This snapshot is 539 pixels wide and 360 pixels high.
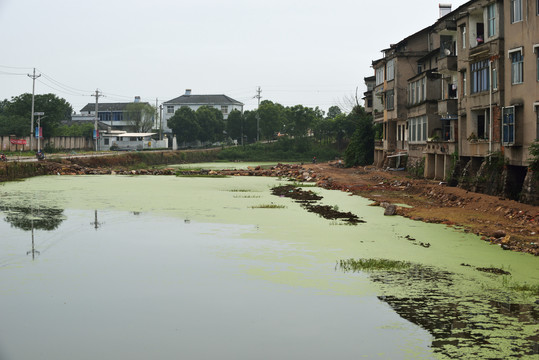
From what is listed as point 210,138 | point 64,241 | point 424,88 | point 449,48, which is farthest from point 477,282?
point 210,138

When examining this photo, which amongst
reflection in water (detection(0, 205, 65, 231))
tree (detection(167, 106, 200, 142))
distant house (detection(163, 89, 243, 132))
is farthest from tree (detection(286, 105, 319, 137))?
reflection in water (detection(0, 205, 65, 231))

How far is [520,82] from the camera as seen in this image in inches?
917

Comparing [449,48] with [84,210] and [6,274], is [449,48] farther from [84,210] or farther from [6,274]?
[6,274]

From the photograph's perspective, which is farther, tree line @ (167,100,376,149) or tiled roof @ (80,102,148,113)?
tiled roof @ (80,102,148,113)

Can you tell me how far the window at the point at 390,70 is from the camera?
4797cm

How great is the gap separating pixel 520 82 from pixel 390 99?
2588 cm

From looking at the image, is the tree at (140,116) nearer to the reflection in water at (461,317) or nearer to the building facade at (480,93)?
the building facade at (480,93)

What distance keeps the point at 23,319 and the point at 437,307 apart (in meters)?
6.55

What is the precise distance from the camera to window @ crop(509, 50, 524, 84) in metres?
23.2

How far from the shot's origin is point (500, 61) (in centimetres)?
2494

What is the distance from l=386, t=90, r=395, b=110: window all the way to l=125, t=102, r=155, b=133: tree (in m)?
65.3

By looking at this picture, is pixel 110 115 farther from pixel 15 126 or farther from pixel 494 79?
pixel 494 79

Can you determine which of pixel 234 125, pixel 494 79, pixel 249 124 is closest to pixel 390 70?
pixel 494 79

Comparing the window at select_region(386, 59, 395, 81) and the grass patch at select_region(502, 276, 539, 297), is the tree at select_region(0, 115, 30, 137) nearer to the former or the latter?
the window at select_region(386, 59, 395, 81)
